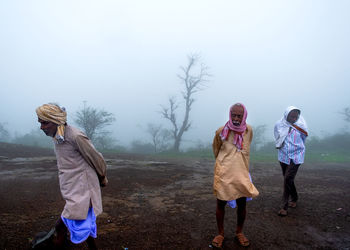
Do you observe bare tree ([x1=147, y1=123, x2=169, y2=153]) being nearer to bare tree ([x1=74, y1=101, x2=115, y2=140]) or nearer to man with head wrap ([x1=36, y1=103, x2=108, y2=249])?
bare tree ([x1=74, y1=101, x2=115, y2=140])

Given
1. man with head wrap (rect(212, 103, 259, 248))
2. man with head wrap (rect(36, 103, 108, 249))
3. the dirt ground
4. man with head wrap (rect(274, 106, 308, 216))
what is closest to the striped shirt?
man with head wrap (rect(274, 106, 308, 216))

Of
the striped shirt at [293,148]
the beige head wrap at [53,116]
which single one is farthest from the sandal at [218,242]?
the beige head wrap at [53,116]

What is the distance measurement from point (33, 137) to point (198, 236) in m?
32.9

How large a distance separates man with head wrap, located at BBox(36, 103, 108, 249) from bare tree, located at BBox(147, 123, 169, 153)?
83.6ft

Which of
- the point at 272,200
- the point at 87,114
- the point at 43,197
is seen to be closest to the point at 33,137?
the point at 87,114

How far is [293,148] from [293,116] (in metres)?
0.62

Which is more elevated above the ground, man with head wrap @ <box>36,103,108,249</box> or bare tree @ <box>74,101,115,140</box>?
bare tree @ <box>74,101,115,140</box>

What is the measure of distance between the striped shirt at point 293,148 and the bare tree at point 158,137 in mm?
23893

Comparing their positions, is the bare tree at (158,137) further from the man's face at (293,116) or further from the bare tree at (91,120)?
the man's face at (293,116)

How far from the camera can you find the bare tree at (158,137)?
28.5 meters

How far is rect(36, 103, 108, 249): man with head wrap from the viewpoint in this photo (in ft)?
7.44

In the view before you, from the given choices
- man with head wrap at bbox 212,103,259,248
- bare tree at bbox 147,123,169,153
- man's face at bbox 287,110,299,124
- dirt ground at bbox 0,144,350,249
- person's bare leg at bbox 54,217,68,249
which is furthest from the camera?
bare tree at bbox 147,123,169,153

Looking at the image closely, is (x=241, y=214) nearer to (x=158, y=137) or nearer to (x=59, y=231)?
(x=59, y=231)

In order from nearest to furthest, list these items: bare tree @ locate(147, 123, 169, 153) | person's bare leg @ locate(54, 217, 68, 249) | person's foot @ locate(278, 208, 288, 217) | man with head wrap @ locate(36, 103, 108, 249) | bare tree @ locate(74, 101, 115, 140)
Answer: man with head wrap @ locate(36, 103, 108, 249), person's bare leg @ locate(54, 217, 68, 249), person's foot @ locate(278, 208, 288, 217), bare tree @ locate(74, 101, 115, 140), bare tree @ locate(147, 123, 169, 153)
